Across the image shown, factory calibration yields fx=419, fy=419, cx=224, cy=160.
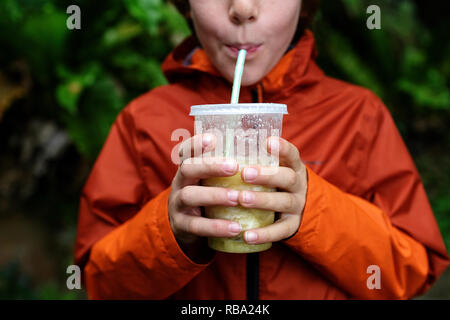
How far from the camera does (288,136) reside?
4.93ft

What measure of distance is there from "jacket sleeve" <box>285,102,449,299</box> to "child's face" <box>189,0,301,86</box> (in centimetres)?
42

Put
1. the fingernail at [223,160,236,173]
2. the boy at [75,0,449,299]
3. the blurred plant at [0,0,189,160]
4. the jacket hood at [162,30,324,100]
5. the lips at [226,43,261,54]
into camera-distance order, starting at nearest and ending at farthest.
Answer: the fingernail at [223,160,236,173] < the boy at [75,0,449,299] < the lips at [226,43,261,54] < the jacket hood at [162,30,324,100] < the blurred plant at [0,0,189,160]

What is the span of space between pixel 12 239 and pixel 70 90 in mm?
1331

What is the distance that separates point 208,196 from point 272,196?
0.17 meters

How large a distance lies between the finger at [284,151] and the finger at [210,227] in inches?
8.4

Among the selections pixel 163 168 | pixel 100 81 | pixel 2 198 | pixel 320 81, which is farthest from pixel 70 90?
pixel 320 81

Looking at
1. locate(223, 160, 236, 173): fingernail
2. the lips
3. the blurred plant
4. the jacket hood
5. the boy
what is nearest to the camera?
locate(223, 160, 236, 173): fingernail

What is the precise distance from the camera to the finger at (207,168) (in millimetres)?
1046

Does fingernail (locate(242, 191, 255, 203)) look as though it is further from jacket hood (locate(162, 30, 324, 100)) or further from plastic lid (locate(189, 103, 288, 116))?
jacket hood (locate(162, 30, 324, 100))

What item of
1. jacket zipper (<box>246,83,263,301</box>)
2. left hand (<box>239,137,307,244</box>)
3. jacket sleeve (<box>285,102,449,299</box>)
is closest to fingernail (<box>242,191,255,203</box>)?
left hand (<box>239,137,307,244</box>)

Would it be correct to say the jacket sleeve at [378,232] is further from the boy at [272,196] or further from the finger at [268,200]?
the finger at [268,200]

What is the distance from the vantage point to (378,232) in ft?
4.52

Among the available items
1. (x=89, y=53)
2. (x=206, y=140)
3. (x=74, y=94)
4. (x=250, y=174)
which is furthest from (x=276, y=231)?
(x=89, y=53)

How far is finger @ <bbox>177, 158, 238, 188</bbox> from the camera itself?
105 cm
